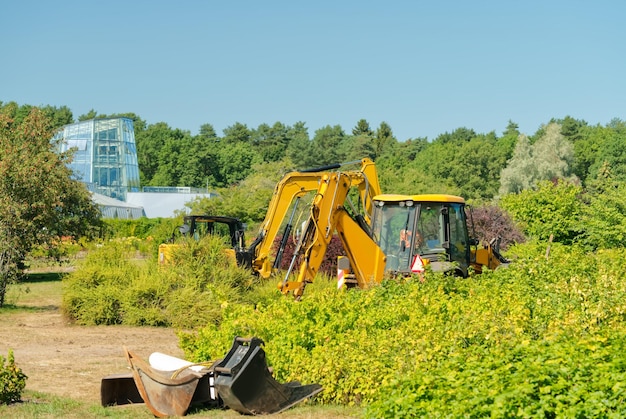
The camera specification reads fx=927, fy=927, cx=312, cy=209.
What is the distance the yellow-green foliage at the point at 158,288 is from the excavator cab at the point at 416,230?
3.32 metres

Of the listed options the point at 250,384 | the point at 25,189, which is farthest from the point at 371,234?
the point at 250,384

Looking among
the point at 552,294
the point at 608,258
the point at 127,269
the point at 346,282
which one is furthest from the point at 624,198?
the point at 552,294

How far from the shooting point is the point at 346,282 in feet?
66.6

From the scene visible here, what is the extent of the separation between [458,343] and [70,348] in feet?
28.4

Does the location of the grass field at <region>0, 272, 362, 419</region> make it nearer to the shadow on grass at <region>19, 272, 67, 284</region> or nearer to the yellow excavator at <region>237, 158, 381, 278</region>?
the yellow excavator at <region>237, 158, 381, 278</region>

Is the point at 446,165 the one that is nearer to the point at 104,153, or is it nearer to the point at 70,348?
the point at 104,153

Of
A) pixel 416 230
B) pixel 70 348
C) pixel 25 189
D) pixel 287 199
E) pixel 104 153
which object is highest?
pixel 104 153

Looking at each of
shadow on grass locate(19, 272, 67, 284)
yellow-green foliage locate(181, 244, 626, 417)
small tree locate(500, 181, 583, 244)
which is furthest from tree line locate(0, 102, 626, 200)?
yellow-green foliage locate(181, 244, 626, 417)

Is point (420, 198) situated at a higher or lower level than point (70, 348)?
higher

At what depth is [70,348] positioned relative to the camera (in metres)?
16.6

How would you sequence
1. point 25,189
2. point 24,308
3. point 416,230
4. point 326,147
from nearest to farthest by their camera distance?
1. point 416,230
2. point 25,189
3. point 24,308
4. point 326,147

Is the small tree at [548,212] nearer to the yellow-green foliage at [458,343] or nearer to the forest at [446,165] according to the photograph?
the forest at [446,165]

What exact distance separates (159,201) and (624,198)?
5652 cm

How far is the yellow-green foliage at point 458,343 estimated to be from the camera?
756 centimetres
